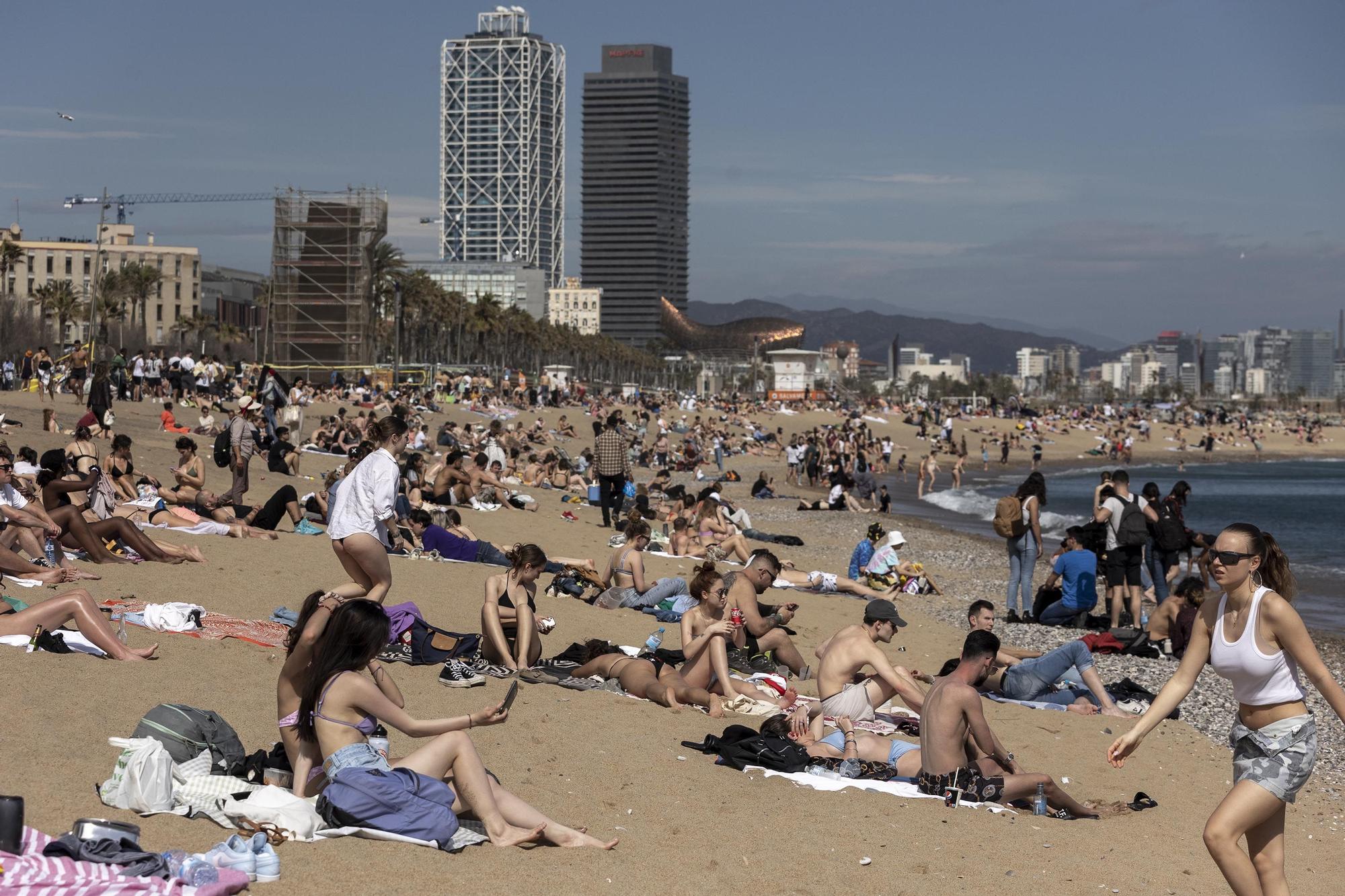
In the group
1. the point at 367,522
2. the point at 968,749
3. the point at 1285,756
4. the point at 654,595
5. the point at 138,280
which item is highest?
the point at 138,280

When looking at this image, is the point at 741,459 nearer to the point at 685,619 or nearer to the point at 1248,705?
the point at 685,619

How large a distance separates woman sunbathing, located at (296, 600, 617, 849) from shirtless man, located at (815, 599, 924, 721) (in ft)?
9.73

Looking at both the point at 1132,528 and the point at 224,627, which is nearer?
the point at 224,627

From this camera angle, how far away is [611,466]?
18547 millimetres

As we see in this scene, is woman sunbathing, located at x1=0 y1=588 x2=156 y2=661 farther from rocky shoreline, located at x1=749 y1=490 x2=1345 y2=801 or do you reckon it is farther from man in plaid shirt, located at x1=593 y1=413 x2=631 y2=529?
man in plaid shirt, located at x1=593 y1=413 x2=631 y2=529

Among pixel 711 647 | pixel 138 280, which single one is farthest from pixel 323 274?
pixel 711 647

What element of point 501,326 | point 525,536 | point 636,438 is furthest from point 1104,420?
point 525,536

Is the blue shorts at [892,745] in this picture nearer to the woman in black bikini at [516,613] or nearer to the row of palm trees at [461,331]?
the woman in black bikini at [516,613]

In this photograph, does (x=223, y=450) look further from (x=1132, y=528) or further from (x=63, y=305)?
(x=63, y=305)

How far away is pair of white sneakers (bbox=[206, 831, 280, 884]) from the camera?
482 centimetres

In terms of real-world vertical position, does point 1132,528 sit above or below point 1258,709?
below

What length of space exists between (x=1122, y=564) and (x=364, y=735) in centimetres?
915

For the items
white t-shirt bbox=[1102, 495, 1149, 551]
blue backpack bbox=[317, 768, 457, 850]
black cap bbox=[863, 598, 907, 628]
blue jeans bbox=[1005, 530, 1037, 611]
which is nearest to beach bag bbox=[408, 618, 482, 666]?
black cap bbox=[863, 598, 907, 628]

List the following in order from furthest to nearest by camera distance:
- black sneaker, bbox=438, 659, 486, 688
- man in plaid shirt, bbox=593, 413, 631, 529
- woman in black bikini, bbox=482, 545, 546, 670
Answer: man in plaid shirt, bbox=593, 413, 631, 529, woman in black bikini, bbox=482, 545, 546, 670, black sneaker, bbox=438, 659, 486, 688
